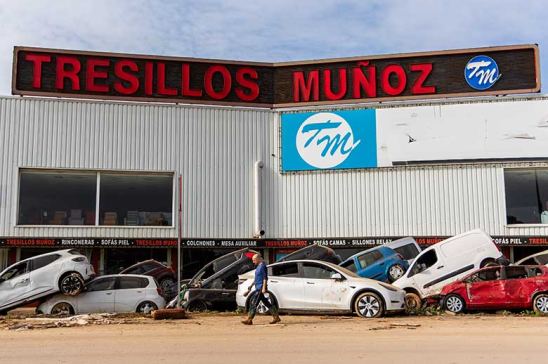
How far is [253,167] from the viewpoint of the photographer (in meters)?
23.8

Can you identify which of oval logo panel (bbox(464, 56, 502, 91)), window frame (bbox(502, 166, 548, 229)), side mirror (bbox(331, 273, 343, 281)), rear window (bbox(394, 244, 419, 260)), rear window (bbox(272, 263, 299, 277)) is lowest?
side mirror (bbox(331, 273, 343, 281))

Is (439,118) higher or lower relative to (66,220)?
higher

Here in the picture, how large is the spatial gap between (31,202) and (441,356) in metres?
17.8

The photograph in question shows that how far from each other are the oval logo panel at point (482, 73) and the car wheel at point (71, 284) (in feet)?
54.1

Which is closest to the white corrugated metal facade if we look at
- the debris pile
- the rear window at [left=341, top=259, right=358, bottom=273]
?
the rear window at [left=341, top=259, right=358, bottom=273]

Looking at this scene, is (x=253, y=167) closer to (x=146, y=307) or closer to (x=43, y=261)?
(x=146, y=307)

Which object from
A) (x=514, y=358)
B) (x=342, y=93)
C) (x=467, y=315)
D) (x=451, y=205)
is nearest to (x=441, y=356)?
(x=514, y=358)

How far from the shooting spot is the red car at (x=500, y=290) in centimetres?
1568

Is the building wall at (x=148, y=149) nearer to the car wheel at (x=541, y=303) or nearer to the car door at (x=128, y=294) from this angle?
the car door at (x=128, y=294)

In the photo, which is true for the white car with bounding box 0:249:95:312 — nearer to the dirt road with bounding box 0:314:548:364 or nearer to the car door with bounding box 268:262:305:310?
the dirt road with bounding box 0:314:548:364

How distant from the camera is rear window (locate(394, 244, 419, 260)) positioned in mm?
20062

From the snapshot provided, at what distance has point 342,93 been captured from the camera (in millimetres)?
24594

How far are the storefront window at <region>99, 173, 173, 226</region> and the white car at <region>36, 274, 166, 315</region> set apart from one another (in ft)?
18.4

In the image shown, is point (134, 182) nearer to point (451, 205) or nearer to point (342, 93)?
point (342, 93)
